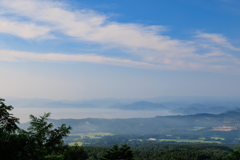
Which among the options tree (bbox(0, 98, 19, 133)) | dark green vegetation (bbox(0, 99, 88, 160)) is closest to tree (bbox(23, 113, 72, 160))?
dark green vegetation (bbox(0, 99, 88, 160))

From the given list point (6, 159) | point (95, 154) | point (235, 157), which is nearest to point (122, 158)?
point (235, 157)

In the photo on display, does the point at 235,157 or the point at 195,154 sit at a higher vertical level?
the point at 235,157

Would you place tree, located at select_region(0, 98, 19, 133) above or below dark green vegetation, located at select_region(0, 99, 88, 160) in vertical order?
above

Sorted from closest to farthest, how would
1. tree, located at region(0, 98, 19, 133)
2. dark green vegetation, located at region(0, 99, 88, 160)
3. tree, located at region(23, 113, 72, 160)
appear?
dark green vegetation, located at region(0, 99, 88, 160) < tree, located at region(0, 98, 19, 133) < tree, located at region(23, 113, 72, 160)

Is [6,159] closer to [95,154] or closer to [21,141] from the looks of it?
[21,141]

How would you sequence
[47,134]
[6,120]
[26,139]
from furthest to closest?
[47,134] → [6,120] → [26,139]

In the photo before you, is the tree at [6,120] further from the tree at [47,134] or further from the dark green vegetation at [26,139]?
the tree at [47,134]

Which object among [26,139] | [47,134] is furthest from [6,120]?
[47,134]

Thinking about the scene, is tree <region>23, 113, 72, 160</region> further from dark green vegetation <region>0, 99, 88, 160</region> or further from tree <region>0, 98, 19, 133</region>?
tree <region>0, 98, 19, 133</region>

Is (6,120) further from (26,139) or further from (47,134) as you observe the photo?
(47,134)

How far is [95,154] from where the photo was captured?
93.9 m

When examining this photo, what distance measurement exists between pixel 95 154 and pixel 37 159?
89.9 meters

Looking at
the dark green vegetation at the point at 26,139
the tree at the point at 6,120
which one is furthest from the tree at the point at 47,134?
the tree at the point at 6,120

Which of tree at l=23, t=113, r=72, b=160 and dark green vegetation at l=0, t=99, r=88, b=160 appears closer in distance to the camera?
dark green vegetation at l=0, t=99, r=88, b=160
